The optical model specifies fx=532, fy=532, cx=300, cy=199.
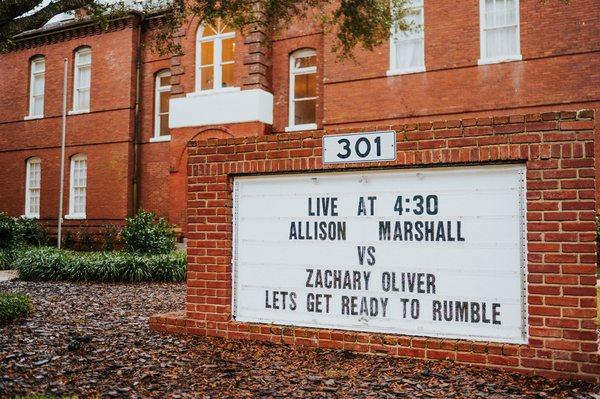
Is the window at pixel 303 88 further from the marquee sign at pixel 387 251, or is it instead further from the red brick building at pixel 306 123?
the marquee sign at pixel 387 251

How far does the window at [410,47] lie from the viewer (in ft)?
52.2

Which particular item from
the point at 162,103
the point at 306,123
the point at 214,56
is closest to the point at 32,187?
the point at 162,103

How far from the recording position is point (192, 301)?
17.9 ft

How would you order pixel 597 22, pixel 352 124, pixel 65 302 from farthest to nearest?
1. pixel 352 124
2. pixel 597 22
3. pixel 65 302

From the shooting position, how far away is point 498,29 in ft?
49.6

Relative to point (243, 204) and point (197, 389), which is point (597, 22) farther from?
point (197, 389)

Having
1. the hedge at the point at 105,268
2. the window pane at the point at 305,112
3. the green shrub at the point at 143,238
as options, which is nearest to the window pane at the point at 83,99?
the window pane at the point at 305,112

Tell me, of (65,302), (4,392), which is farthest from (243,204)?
(65,302)

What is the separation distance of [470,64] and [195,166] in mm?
11813

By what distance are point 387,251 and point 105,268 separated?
8.84 meters

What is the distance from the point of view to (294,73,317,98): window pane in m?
18.4

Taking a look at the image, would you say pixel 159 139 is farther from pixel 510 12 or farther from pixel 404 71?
pixel 510 12

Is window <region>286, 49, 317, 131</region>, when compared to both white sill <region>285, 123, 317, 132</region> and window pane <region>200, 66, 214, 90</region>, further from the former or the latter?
window pane <region>200, 66, 214, 90</region>

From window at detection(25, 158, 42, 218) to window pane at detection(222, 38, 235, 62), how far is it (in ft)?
34.4
